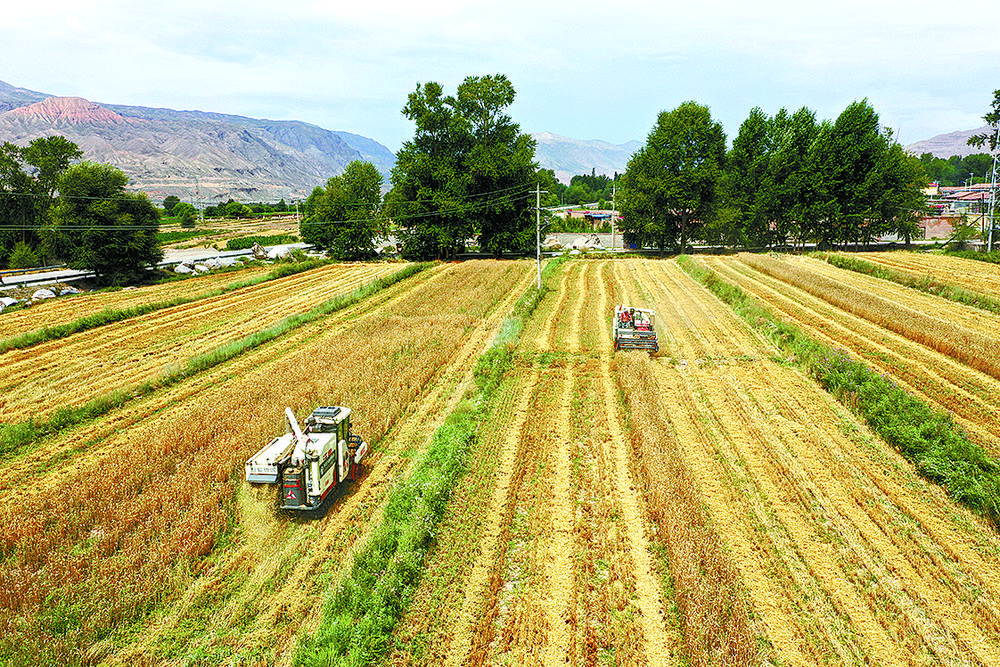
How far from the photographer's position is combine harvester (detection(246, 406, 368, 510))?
10.1 meters

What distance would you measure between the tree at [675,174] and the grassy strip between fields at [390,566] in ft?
173

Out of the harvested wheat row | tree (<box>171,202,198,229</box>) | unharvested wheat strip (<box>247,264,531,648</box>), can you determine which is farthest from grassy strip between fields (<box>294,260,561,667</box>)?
tree (<box>171,202,198,229</box>)

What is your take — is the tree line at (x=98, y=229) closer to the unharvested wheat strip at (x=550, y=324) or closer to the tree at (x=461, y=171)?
the tree at (x=461, y=171)

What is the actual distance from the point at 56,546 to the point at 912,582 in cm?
1511

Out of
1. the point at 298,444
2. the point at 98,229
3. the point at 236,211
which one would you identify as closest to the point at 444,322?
the point at 298,444

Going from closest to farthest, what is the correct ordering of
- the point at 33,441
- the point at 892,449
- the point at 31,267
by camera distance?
the point at 892,449, the point at 33,441, the point at 31,267

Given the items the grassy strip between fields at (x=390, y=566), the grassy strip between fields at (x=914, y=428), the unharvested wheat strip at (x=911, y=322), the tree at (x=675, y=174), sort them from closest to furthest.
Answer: the grassy strip between fields at (x=390, y=566), the grassy strip between fields at (x=914, y=428), the unharvested wheat strip at (x=911, y=322), the tree at (x=675, y=174)

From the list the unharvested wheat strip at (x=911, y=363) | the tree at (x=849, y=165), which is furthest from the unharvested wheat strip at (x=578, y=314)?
the tree at (x=849, y=165)

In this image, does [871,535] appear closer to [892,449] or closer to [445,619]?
[892,449]

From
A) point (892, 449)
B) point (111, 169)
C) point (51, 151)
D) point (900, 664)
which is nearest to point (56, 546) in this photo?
point (900, 664)

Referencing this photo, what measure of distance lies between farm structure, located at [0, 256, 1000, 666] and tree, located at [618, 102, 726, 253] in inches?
1736

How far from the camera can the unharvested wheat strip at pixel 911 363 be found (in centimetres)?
1536

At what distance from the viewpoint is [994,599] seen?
8.34 m

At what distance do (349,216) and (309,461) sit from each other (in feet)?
173
